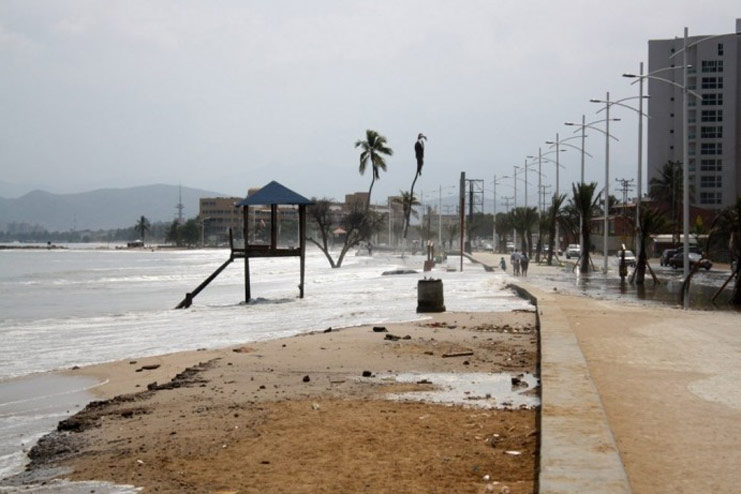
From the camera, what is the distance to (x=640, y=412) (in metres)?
8.09

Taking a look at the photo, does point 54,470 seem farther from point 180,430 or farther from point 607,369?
point 607,369

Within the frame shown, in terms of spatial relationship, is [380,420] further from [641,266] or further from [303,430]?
[641,266]

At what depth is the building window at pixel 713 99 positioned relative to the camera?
100625mm

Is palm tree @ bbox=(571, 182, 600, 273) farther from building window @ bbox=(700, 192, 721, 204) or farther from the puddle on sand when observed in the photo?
building window @ bbox=(700, 192, 721, 204)

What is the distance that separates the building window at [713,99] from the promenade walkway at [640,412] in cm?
9241

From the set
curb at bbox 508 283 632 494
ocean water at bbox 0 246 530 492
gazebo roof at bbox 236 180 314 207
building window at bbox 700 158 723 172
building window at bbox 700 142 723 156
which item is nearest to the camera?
curb at bbox 508 283 632 494

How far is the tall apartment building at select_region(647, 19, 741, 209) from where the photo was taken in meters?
99.6

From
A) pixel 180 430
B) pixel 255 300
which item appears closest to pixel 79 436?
pixel 180 430

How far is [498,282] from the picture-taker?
3950cm

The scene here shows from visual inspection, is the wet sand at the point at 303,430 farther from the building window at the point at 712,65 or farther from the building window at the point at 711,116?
the building window at the point at 712,65

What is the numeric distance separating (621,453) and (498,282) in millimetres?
33303

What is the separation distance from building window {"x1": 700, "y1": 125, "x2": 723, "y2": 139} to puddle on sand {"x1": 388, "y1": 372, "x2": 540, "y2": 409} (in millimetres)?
97792

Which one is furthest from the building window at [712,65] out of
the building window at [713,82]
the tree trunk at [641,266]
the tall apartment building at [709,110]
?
the tree trunk at [641,266]

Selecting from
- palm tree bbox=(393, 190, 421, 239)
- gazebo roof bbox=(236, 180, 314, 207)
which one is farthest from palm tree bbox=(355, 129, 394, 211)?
gazebo roof bbox=(236, 180, 314, 207)
